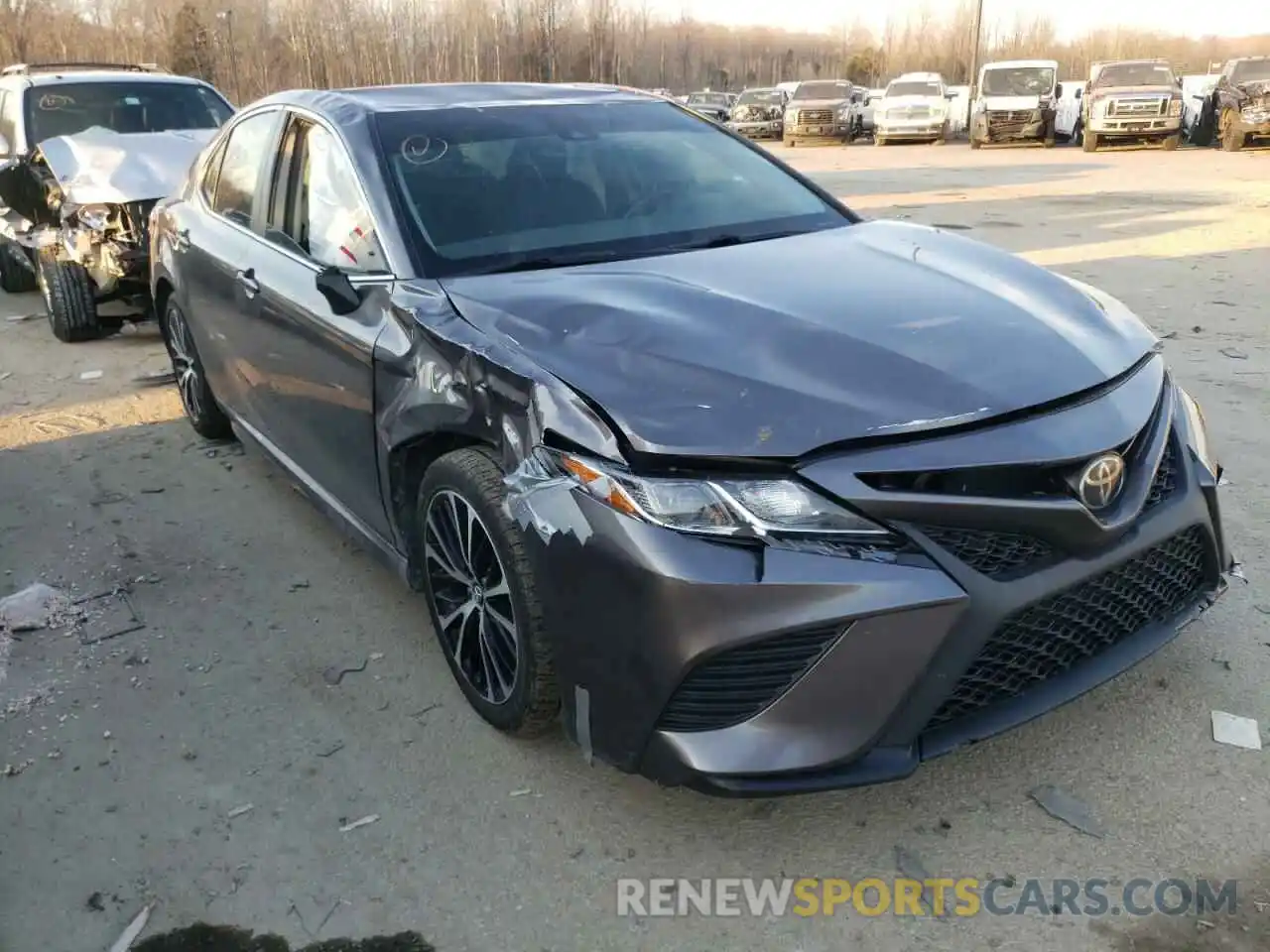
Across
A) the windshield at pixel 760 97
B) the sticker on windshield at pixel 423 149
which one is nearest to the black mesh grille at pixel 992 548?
the sticker on windshield at pixel 423 149

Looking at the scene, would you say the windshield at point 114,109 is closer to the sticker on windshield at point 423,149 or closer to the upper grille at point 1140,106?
the sticker on windshield at point 423,149

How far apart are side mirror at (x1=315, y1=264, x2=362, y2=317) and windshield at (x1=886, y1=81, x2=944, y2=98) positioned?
1033 inches

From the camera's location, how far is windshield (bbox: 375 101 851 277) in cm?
303

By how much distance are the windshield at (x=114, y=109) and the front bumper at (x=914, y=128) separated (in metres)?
20.8

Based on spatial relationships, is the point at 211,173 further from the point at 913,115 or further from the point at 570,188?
the point at 913,115

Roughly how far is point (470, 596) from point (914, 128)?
2593cm

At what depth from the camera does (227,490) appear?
461 centimetres

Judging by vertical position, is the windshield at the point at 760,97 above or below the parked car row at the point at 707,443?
above

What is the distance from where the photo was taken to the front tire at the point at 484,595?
2.41 meters

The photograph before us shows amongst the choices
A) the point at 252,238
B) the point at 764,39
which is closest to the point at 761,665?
the point at 252,238

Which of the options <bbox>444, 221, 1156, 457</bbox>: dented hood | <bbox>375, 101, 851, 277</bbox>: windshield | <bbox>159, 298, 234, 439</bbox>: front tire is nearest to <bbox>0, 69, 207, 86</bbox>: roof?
<bbox>159, 298, 234, 439</bbox>: front tire

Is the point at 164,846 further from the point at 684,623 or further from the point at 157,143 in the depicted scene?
the point at 157,143

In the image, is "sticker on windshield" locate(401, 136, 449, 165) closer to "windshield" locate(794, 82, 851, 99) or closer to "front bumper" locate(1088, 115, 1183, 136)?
"front bumper" locate(1088, 115, 1183, 136)

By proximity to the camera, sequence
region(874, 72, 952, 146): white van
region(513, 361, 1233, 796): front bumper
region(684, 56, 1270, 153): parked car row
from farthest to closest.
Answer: region(874, 72, 952, 146): white van, region(684, 56, 1270, 153): parked car row, region(513, 361, 1233, 796): front bumper
